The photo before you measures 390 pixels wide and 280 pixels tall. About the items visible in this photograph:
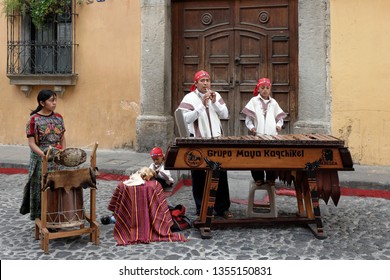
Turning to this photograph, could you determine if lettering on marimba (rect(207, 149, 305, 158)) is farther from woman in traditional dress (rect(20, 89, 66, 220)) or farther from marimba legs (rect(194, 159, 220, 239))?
woman in traditional dress (rect(20, 89, 66, 220))

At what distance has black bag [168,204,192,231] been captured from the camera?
496cm

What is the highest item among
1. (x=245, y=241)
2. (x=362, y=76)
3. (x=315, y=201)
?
(x=362, y=76)

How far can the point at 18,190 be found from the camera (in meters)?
6.91

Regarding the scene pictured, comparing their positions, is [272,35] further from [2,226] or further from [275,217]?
[2,226]

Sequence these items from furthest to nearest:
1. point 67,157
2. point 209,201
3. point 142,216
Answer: point 209,201, point 142,216, point 67,157

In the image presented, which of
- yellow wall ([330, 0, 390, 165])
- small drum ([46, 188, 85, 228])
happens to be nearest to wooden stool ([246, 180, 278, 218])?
small drum ([46, 188, 85, 228])

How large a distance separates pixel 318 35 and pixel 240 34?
4.44 feet

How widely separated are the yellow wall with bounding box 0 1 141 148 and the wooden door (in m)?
0.77

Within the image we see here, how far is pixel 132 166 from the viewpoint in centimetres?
782

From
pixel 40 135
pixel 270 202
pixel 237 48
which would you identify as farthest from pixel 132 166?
pixel 40 135

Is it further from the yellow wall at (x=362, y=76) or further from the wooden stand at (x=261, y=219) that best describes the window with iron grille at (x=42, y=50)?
the wooden stand at (x=261, y=219)

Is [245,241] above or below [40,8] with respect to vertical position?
below

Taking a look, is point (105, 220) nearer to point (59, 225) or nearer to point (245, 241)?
point (59, 225)

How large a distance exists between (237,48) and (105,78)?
8.21 ft
